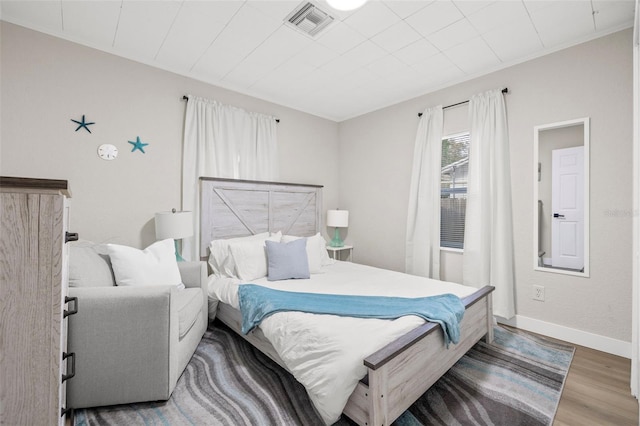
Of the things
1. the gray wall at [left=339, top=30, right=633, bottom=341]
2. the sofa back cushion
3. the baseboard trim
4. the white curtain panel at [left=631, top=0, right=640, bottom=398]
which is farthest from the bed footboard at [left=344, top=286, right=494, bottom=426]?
the sofa back cushion

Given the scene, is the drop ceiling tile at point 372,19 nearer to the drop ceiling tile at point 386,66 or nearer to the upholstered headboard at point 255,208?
the drop ceiling tile at point 386,66

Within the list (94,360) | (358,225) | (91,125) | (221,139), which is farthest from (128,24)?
(358,225)

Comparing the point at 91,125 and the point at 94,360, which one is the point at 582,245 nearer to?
the point at 94,360

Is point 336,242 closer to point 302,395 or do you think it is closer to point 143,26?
point 302,395

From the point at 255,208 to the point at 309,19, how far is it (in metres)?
2.14

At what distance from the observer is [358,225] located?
4449 millimetres

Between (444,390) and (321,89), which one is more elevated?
(321,89)

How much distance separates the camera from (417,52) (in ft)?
8.91

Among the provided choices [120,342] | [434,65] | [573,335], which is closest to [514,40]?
[434,65]

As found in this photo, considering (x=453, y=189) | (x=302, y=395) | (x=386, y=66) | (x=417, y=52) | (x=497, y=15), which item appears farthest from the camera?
(x=453, y=189)

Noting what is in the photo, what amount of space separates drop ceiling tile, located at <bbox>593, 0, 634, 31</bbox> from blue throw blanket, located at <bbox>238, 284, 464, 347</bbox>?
2415 mm

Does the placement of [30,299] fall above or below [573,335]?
above

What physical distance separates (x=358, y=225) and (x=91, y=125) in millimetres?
3405

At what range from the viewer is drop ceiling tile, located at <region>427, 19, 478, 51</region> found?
2.33 m
